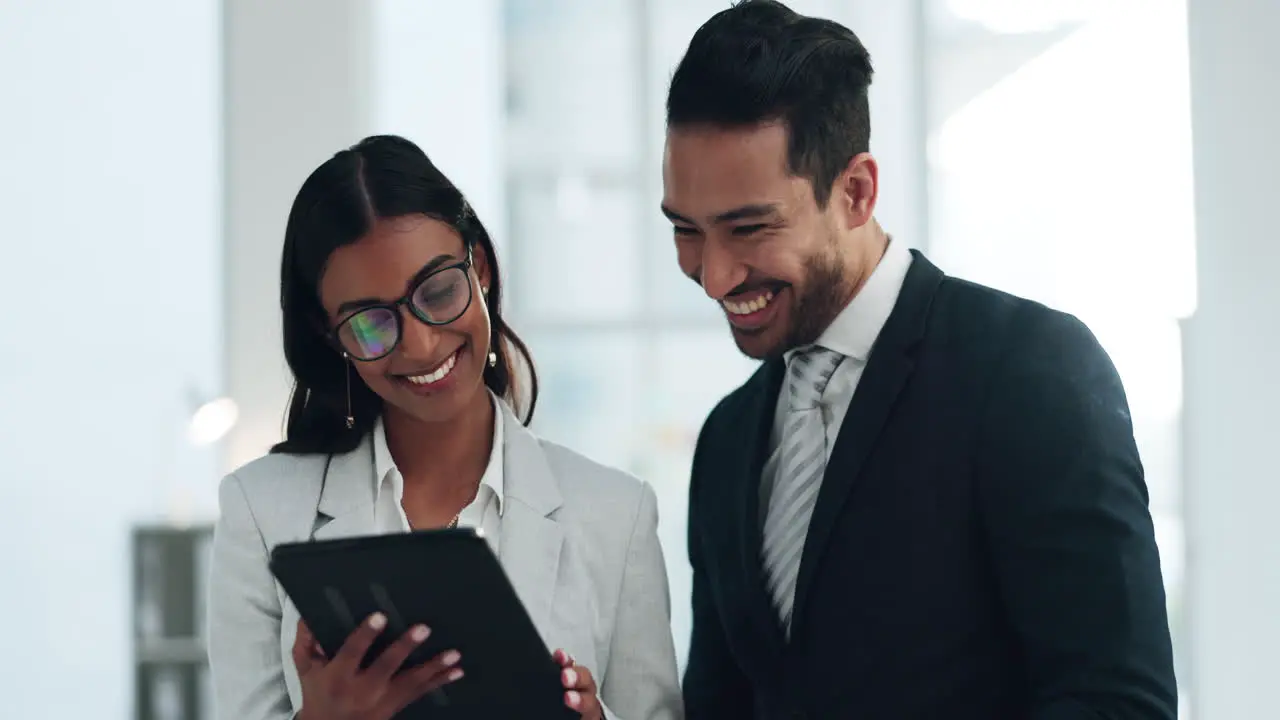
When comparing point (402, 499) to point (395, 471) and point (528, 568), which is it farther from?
point (528, 568)

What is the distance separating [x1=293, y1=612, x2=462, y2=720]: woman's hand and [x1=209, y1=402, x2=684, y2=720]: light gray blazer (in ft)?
0.86

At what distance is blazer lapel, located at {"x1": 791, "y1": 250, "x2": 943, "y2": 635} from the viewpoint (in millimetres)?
1598

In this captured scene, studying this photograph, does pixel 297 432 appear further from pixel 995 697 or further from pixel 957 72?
pixel 957 72

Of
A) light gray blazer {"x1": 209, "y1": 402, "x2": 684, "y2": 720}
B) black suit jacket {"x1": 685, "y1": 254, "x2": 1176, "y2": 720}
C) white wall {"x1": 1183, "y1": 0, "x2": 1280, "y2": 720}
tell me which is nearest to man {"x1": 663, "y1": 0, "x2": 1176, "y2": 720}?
black suit jacket {"x1": 685, "y1": 254, "x2": 1176, "y2": 720}

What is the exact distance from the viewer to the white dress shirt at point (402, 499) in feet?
6.19

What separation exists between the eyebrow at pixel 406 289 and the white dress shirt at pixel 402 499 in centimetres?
23

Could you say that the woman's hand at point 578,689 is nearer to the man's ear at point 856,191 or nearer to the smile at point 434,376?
the smile at point 434,376

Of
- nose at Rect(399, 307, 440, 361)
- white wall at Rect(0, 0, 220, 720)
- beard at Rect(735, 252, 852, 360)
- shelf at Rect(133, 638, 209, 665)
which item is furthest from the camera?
shelf at Rect(133, 638, 209, 665)

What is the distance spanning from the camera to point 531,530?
1870 mm

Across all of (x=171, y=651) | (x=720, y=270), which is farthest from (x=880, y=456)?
(x=171, y=651)

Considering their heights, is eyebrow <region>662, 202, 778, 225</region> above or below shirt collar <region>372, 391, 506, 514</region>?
above

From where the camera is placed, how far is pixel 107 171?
4.49 metres

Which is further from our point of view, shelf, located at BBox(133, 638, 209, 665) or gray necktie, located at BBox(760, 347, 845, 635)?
shelf, located at BBox(133, 638, 209, 665)

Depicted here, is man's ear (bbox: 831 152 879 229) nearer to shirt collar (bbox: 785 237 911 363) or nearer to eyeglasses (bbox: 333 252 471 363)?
shirt collar (bbox: 785 237 911 363)
